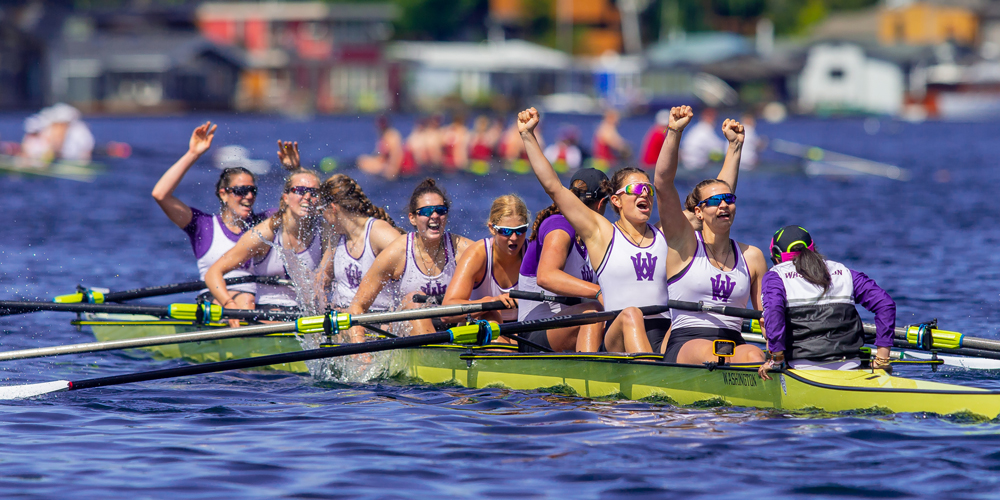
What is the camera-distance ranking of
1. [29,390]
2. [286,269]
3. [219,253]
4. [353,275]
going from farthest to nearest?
[219,253], [286,269], [353,275], [29,390]

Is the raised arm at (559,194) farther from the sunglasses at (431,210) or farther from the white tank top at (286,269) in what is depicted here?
the white tank top at (286,269)

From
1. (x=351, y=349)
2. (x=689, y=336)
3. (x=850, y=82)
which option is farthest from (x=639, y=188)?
(x=850, y=82)

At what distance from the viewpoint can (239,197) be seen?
1057 cm

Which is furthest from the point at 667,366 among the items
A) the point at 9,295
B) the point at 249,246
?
the point at 9,295

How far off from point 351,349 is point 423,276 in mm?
1340

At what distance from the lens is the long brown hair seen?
31.9ft

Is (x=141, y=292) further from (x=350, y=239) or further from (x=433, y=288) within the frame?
(x=433, y=288)


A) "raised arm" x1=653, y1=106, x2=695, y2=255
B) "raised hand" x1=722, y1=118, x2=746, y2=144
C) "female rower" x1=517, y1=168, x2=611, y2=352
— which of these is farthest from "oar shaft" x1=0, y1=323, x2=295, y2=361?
"raised hand" x1=722, y1=118, x2=746, y2=144

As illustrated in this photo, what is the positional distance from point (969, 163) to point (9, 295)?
34.2 meters

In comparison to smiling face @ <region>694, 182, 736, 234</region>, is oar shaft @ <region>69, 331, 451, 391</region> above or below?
below

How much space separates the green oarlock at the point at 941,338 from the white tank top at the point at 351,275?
4056 millimetres

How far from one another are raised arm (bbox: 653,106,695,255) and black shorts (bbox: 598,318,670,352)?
1084 mm

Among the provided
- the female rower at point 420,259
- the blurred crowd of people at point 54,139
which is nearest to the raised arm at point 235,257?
the female rower at point 420,259

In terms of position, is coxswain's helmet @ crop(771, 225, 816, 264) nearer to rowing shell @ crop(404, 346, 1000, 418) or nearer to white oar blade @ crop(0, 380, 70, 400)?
rowing shell @ crop(404, 346, 1000, 418)
